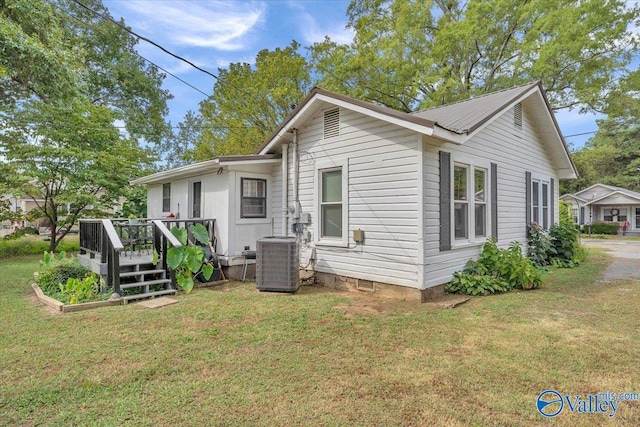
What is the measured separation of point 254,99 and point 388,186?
531 inches

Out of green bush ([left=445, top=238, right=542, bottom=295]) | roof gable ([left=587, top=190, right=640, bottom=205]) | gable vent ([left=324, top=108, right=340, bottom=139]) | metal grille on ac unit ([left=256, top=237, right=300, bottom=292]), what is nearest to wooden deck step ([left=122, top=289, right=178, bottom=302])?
metal grille on ac unit ([left=256, top=237, right=300, bottom=292])

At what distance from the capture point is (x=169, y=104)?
2247cm

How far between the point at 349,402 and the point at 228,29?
816 cm

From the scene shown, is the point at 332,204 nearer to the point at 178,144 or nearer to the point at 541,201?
the point at 541,201

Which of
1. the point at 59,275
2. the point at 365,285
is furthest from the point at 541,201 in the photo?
the point at 59,275

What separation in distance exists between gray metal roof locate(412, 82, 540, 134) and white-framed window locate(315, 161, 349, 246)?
6.70ft

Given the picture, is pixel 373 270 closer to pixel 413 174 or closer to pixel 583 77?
pixel 413 174

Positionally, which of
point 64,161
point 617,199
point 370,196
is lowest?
point 370,196

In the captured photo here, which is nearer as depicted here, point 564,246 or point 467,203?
point 467,203

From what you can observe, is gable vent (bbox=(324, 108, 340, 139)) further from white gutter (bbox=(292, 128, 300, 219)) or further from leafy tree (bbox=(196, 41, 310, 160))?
leafy tree (bbox=(196, 41, 310, 160))

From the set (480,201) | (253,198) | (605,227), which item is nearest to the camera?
(480,201)

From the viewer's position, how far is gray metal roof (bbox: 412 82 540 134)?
578 cm

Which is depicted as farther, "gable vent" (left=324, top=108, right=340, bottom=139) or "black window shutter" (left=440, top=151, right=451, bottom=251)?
"gable vent" (left=324, top=108, right=340, bottom=139)

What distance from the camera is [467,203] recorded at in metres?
6.50
